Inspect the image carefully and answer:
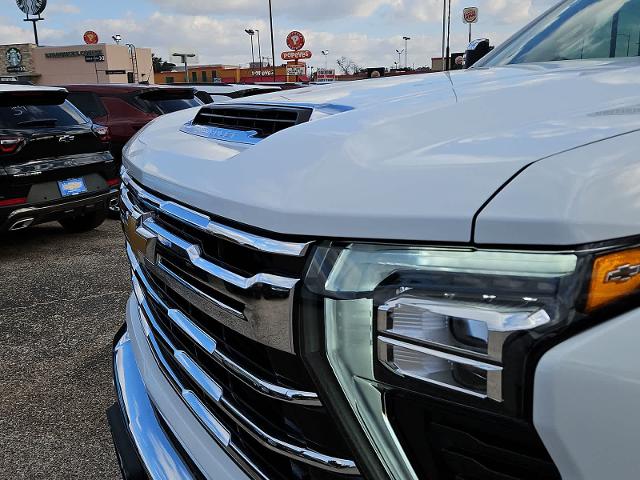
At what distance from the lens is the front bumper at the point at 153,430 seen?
1.53 metres

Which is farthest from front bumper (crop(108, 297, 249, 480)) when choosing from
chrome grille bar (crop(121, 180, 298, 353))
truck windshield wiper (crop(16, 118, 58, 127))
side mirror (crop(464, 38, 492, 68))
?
truck windshield wiper (crop(16, 118, 58, 127))

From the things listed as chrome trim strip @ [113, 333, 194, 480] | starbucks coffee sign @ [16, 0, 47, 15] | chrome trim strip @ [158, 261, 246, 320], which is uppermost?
starbucks coffee sign @ [16, 0, 47, 15]

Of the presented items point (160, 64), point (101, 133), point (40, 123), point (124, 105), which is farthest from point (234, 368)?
point (160, 64)

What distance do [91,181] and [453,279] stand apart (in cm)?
628

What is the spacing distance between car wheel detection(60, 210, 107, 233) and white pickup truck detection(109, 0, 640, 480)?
6.09 metres

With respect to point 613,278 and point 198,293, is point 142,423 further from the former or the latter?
point 613,278

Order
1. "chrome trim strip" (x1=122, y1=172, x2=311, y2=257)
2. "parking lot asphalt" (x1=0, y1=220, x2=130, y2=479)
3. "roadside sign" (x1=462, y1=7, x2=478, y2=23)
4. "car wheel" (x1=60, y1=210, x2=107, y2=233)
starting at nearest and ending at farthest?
"chrome trim strip" (x1=122, y1=172, x2=311, y2=257), "parking lot asphalt" (x1=0, y1=220, x2=130, y2=479), "car wheel" (x1=60, y1=210, x2=107, y2=233), "roadside sign" (x1=462, y1=7, x2=478, y2=23)

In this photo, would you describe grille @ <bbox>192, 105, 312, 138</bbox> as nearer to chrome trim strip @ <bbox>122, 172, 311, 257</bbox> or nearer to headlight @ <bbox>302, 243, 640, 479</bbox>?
chrome trim strip @ <bbox>122, 172, 311, 257</bbox>

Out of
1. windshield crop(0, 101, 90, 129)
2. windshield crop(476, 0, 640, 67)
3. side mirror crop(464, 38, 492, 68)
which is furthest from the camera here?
windshield crop(0, 101, 90, 129)

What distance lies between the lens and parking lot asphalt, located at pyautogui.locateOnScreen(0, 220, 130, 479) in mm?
2840

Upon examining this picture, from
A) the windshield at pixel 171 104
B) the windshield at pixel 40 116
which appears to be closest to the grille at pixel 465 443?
the windshield at pixel 40 116

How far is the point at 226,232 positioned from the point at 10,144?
18.0ft

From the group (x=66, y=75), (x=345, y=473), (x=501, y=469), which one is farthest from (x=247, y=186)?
(x=66, y=75)

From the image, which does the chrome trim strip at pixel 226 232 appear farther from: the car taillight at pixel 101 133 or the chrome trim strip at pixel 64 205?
the car taillight at pixel 101 133
